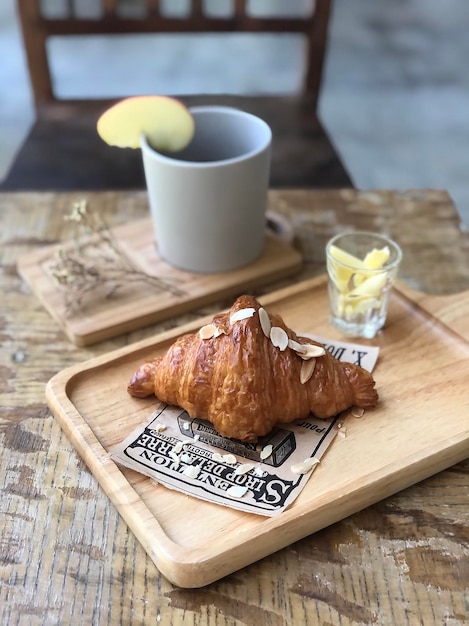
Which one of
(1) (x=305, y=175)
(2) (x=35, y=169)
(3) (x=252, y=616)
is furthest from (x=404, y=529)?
(2) (x=35, y=169)

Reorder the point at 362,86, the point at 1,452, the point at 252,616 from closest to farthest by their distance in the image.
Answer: the point at 252,616 → the point at 1,452 → the point at 362,86

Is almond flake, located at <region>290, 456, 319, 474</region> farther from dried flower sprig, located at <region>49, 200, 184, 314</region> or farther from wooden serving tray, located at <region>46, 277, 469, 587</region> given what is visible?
dried flower sprig, located at <region>49, 200, 184, 314</region>

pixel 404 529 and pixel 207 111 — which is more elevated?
pixel 207 111

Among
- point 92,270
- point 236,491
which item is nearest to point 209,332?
point 236,491

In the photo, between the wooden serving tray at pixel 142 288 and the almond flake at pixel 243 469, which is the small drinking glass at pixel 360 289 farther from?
the almond flake at pixel 243 469

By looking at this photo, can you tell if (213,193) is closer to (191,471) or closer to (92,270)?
(92,270)

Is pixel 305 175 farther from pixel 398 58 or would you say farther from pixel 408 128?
pixel 398 58
